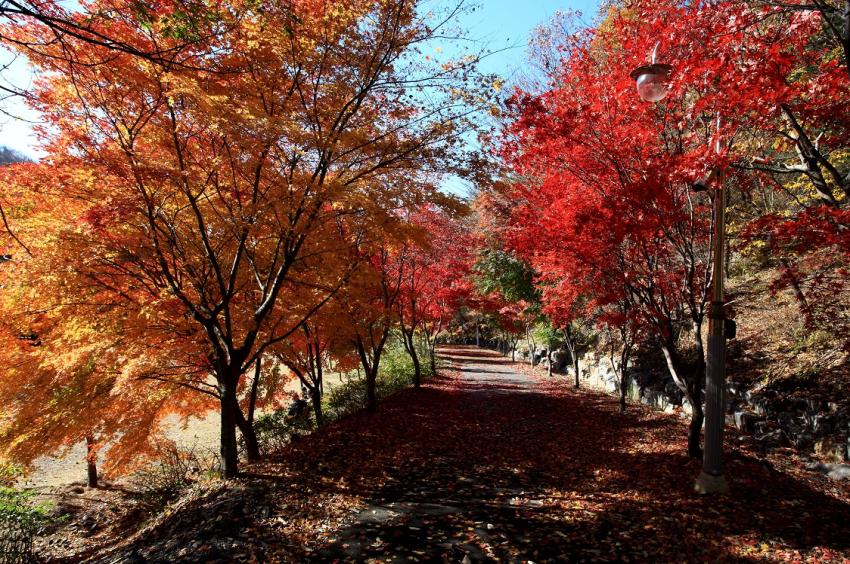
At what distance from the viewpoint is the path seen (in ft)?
15.2

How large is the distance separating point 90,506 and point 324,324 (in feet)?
27.7

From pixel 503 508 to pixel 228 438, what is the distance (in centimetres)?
455

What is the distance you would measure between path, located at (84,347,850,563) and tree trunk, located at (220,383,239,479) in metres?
0.48

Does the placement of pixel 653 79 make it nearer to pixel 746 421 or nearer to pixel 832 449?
pixel 832 449

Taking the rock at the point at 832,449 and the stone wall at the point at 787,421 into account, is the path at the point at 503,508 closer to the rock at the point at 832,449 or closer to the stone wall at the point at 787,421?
the rock at the point at 832,449

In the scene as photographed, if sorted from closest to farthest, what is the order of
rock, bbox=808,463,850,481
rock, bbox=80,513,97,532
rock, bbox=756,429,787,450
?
rock, bbox=808,463,850,481 < rock, bbox=756,429,787,450 < rock, bbox=80,513,97,532

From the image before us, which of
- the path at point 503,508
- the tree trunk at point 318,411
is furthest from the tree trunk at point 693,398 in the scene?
the tree trunk at point 318,411

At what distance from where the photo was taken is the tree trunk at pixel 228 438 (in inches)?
275

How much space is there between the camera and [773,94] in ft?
15.7

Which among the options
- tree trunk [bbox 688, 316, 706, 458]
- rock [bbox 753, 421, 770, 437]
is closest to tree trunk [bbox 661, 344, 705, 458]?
tree trunk [bbox 688, 316, 706, 458]

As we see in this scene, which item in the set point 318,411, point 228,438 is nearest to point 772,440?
point 228,438

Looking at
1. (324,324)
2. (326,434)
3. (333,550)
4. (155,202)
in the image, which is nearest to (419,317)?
(324,324)

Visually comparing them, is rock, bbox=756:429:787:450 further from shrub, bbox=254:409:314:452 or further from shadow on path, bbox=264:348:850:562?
shrub, bbox=254:409:314:452

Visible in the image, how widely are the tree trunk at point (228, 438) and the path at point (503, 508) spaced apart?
484mm
